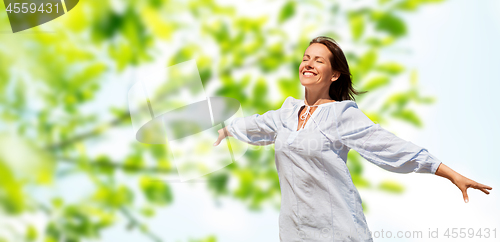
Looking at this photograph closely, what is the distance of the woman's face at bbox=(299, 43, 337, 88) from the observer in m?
1.40

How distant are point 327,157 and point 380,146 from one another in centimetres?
15

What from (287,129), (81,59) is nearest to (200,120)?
(287,129)

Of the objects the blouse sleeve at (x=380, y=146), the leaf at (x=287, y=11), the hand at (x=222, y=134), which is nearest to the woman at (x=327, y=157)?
the blouse sleeve at (x=380, y=146)

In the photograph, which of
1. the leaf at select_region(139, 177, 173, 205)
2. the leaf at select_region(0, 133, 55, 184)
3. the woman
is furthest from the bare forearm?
the leaf at select_region(0, 133, 55, 184)

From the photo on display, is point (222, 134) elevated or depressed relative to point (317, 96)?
depressed

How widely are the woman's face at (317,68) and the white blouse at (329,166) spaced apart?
8 cm

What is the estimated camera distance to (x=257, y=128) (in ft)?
4.92

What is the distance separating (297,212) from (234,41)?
2.33 feet

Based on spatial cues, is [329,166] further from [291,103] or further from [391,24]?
[391,24]

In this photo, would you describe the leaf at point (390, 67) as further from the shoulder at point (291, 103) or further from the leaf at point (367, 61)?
the shoulder at point (291, 103)

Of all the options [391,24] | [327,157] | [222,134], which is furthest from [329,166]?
[391,24]

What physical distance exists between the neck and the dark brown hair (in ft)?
0.17

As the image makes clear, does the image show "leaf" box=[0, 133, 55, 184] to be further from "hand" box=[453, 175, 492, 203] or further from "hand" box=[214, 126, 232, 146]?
"hand" box=[453, 175, 492, 203]

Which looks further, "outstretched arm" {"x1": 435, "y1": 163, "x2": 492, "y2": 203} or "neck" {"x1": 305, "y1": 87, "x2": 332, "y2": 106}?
"neck" {"x1": 305, "y1": 87, "x2": 332, "y2": 106}
